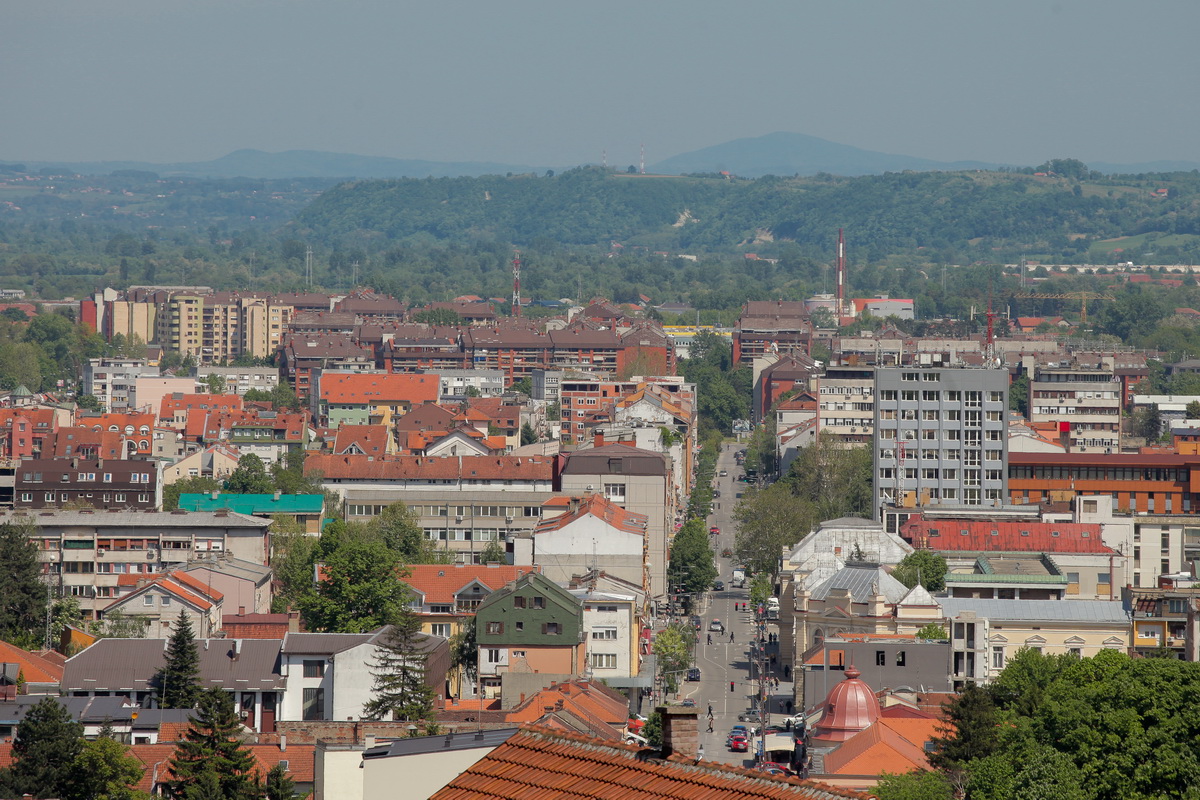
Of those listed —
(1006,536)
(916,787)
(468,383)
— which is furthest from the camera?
(468,383)

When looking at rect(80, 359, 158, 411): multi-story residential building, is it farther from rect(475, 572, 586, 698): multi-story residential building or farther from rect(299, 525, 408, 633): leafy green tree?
rect(475, 572, 586, 698): multi-story residential building

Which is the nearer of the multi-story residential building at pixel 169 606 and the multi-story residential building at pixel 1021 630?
the multi-story residential building at pixel 1021 630

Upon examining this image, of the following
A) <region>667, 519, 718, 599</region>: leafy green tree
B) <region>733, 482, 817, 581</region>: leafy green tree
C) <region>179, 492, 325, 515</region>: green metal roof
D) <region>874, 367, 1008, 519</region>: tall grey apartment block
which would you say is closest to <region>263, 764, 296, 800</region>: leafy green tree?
<region>667, 519, 718, 599</region>: leafy green tree

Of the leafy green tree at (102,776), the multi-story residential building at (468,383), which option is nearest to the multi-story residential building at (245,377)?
the multi-story residential building at (468,383)

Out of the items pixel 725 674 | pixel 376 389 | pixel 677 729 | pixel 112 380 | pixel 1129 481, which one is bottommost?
pixel 725 674

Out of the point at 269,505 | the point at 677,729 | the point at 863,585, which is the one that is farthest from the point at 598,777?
the point at 269,505

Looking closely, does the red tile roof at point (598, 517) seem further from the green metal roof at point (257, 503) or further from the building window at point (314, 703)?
the green metal roof at point (257, 503)

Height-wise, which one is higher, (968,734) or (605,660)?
(968,734)

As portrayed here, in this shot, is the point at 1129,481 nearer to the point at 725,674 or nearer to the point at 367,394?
the point at 725,674
